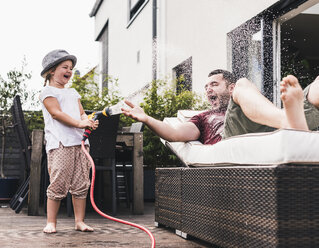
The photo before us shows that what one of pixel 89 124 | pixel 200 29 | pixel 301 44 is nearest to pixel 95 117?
pixel 89 124

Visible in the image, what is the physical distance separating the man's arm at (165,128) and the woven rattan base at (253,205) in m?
0.24

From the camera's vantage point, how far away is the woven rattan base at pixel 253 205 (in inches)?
56.4

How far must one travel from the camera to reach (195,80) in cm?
674

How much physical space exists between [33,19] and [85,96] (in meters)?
1.40

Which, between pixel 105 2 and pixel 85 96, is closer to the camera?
pixel 85 96

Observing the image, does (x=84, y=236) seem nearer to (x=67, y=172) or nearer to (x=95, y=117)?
(x=67, y=172)

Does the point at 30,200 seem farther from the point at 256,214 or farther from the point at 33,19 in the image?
the point at 33,19

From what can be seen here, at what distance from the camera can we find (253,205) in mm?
1585

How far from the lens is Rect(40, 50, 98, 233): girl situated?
271 cm

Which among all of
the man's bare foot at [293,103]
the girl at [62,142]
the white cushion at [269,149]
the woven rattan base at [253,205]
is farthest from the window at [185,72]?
the man's bare foot at [293,103]

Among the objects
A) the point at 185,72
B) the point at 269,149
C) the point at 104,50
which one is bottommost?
the point at 269,149

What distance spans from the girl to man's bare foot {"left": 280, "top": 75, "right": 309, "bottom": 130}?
1.35 metres

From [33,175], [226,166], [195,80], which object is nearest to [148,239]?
[226,166]

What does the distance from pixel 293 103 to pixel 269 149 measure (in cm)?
18
